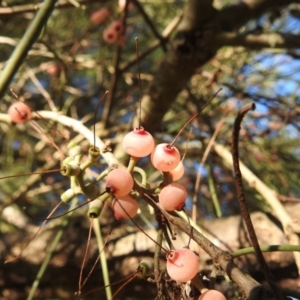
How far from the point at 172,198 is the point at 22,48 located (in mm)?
189

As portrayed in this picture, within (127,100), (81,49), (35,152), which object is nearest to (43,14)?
(35,152)

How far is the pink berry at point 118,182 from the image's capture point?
42 centimetres

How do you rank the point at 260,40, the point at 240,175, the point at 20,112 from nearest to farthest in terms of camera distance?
the point at 240,175, the point at 20,112, the point at 260,40

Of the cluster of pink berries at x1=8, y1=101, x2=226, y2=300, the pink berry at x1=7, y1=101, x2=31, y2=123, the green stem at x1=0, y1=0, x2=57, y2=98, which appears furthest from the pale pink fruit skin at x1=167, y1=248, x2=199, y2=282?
the pink berry at x1=7, y1=101, x2=31, y2=123

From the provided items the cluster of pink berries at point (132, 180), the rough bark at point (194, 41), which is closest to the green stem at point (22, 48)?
the cluster of pink berries at point (132, 180)

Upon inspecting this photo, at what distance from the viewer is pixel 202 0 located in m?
0.89

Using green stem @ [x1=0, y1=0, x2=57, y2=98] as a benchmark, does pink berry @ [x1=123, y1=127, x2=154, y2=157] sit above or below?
below

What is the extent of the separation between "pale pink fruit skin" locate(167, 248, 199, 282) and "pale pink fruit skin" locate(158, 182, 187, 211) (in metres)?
0.04

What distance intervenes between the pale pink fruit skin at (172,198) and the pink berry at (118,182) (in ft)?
0.10

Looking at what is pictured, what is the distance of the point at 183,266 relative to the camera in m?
0.41

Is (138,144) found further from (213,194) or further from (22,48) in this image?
(213,194)

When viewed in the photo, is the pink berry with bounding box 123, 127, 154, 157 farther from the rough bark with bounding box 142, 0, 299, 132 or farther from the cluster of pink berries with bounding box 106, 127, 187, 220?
the rough bark with bounding box 142, 0, 299, 132

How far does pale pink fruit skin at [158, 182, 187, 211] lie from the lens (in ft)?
1.42

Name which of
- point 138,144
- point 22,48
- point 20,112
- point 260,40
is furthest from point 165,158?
point 260,40
